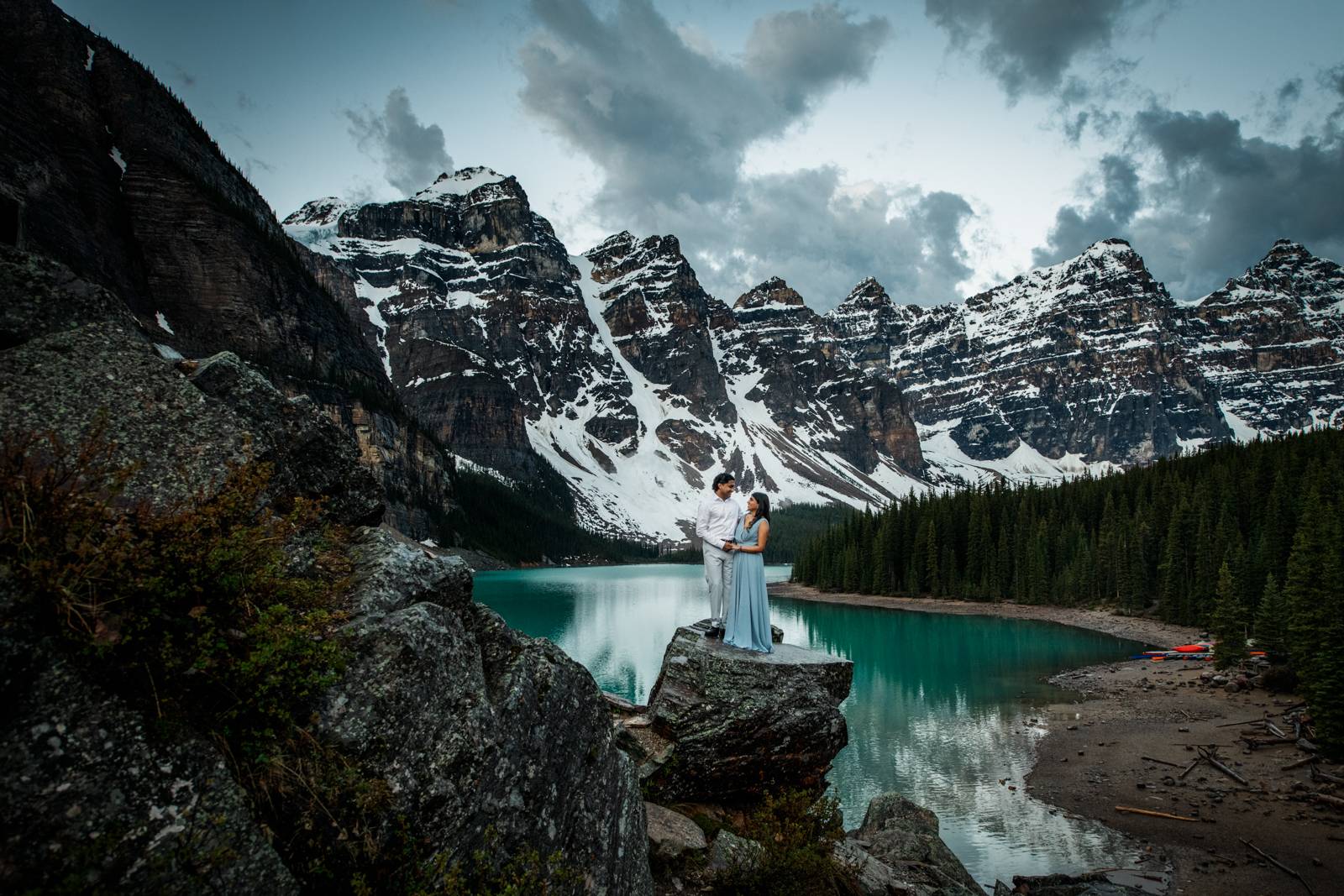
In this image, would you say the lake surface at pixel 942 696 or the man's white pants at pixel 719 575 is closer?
the man's white pants at pixel 719 575

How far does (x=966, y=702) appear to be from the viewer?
3206 cm

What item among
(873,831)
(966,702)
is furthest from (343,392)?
(873,831)

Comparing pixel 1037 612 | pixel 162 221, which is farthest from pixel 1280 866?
pixel 162 221

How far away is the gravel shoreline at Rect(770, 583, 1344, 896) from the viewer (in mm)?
14031

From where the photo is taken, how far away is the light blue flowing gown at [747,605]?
1048 centimetres

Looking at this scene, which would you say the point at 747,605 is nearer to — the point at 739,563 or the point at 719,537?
the point at 739,563

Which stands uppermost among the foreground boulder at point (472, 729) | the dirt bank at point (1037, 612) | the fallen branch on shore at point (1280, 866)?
the foreground boulder at point (472, 729)

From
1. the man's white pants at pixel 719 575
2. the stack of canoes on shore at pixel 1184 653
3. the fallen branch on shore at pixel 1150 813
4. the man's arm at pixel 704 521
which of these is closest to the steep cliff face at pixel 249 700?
the man's arm at pixel 704 521

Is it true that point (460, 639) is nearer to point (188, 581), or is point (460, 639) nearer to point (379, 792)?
point (379, 792)

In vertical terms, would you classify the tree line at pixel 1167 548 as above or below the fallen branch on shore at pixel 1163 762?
above

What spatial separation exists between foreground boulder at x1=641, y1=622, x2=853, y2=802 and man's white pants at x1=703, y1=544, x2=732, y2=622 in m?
0.91

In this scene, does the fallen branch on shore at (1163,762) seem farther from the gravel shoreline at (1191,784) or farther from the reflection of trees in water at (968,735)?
the reflection of trees in water at (968,735)

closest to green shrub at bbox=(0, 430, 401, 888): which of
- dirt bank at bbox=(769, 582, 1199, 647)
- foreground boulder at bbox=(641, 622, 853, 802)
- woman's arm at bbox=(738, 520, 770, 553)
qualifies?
foreground boulder at bbox=(641, 622, 853, 802)

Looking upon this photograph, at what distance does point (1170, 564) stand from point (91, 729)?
2909 inches
